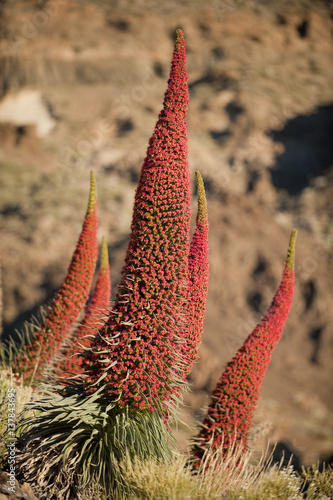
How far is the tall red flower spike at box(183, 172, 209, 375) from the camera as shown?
404cm

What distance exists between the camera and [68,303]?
5145mm

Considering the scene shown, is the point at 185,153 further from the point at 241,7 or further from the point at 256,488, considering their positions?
the point at 241,7

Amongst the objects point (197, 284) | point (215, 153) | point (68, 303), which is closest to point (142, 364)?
point (197, 284)

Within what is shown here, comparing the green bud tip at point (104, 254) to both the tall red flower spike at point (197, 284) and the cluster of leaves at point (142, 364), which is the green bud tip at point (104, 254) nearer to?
the tall red flower spike at point (197, 284)

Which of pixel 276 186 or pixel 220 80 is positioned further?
pixel 220 80

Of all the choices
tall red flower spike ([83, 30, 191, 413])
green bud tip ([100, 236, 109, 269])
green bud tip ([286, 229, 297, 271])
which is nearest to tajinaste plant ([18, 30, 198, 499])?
tall red flower spike ([83, 30, 191, 413])

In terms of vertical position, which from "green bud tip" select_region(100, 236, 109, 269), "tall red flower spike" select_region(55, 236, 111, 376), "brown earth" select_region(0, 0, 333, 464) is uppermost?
"green bud tip" select_region(100, 236, 109, 269)

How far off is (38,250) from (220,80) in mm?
35799

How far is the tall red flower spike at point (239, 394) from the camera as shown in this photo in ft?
14.4

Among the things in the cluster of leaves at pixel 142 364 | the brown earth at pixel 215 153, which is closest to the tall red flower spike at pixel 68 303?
the cluster of leaves at pixel 142 364

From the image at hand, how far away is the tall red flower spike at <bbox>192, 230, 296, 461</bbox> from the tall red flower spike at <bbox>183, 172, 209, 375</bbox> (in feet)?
1.91

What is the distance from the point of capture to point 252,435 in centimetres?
462

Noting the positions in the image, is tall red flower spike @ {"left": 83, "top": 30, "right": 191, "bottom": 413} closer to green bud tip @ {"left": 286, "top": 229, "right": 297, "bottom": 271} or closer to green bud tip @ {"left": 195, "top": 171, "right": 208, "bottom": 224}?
green bud tip @ {"left": 195, "top": 171, "right": 208, "bottom": 224}

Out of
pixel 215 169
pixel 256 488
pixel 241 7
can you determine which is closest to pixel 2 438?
pixel 256 488
